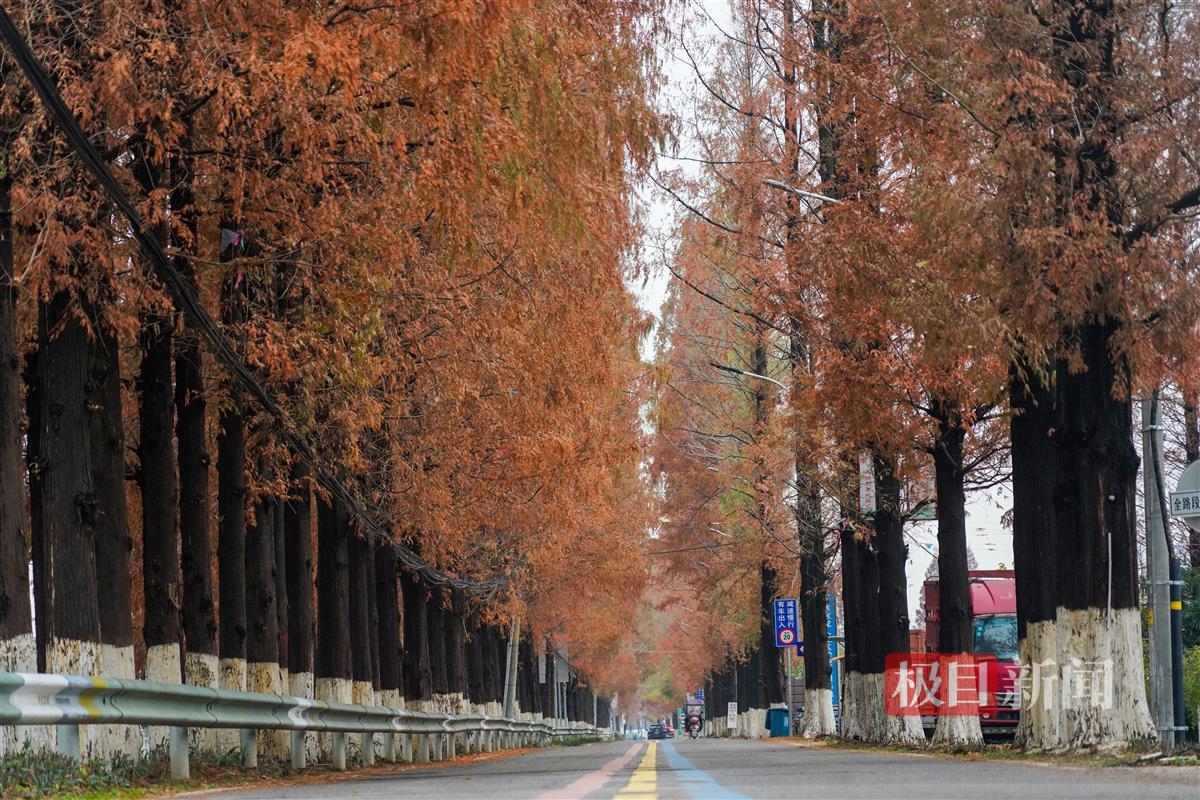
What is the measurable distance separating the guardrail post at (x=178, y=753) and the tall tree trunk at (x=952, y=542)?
13.6m

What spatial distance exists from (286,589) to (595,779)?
13694mm

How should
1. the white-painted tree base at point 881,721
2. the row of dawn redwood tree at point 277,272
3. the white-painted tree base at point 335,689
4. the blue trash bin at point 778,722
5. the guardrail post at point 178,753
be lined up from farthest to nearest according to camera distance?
1. the blue trash bin at point 778,722
2. the white-painted tree base at point 881,721
3. the white-painted tree base at point 335,689
4. the guardrail post at point 178,753
5. the row of dawn redwood tree at point 277,272

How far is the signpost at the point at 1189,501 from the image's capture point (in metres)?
18.3

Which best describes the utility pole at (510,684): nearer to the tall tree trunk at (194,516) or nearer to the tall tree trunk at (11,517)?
the tall tree trunk at (194,516)

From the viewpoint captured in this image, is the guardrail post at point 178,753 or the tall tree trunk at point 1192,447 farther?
the tall tree trunk at point 1192,447

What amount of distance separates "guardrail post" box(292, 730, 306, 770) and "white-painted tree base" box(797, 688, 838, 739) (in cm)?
2091

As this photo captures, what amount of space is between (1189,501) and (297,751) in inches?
413

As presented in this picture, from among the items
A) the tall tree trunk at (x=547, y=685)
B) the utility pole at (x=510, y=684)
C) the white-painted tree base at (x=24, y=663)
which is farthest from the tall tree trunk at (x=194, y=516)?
the tall tree trunk at (x=547, y=685)

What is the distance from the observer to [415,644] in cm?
3669

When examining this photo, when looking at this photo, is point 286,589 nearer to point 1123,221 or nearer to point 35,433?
point 35,433

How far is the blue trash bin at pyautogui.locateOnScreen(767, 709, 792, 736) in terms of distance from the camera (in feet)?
173

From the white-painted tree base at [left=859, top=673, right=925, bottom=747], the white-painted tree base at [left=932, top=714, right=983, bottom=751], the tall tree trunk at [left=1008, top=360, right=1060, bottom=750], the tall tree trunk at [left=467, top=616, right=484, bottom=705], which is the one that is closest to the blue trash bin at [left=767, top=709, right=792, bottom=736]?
the tall tree trunk at [left=467, top=616, right=484, bottom=705]

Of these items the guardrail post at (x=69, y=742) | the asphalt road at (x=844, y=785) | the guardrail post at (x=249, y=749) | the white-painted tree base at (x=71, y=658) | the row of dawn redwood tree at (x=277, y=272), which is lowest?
the guardrail post at (x=249, y=749)

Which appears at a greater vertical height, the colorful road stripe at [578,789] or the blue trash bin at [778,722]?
the colorful road stripe at [578,789]
